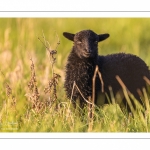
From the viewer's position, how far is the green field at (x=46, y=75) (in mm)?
10188

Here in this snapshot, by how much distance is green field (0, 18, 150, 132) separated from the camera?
1019 cm

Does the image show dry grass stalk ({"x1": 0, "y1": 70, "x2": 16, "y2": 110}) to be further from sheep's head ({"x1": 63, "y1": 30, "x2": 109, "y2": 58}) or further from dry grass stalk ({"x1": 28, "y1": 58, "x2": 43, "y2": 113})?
sheep's head ({"x1": 63, "y1": 30, "x2": 109, "y2": 58})

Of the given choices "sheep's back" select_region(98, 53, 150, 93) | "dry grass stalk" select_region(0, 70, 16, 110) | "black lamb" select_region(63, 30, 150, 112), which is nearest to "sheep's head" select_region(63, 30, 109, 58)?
"black lamb" select_region(63, 30, 150, 112)

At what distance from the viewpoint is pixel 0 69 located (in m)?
11.2

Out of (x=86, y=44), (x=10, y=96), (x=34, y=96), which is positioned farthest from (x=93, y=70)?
(x=10, y=96)

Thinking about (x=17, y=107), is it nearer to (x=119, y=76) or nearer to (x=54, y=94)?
(x=54, y=94)

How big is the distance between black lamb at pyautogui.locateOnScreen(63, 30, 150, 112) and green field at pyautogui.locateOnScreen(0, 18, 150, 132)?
193mm

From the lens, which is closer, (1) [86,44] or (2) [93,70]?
(1) [86,44]

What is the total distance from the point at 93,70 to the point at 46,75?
3.37ft

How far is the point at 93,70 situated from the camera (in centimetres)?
1071

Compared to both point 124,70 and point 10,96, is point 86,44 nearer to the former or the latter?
point 124,70

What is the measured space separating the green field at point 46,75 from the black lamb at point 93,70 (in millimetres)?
193

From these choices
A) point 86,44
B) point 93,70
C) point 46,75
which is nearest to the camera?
point 86,44

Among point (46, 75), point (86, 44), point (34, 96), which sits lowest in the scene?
point (34, 96)
